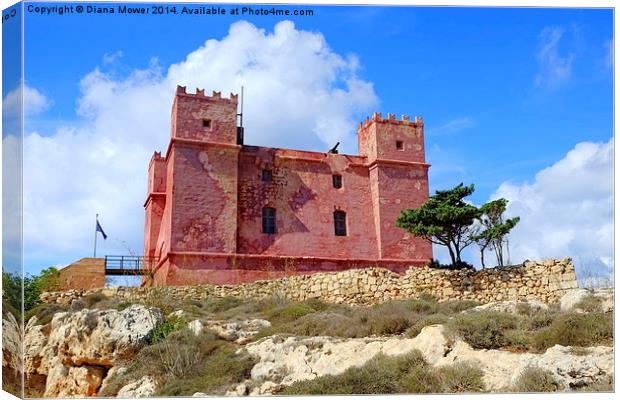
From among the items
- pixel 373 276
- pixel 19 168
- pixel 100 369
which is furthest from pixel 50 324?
pixel 373 276

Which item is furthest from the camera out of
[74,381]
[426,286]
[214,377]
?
[426,286]

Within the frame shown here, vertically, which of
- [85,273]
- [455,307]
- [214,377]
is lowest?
[214,377]

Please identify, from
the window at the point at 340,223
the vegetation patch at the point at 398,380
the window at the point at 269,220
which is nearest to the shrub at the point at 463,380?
the vegetation patch at the point at 398,380

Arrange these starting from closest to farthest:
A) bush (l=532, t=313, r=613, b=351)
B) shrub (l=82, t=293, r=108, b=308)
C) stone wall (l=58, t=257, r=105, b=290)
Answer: bush (l=532, t=313, r=613, b=351)
shrub (l=82, t=293, r=108, b=308)
stone wall (l=58, t=257, r=105, b=290)

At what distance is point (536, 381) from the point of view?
800cm

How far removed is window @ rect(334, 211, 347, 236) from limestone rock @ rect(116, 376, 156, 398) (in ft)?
50.3

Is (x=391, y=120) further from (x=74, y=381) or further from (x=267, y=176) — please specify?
(x=74, y=381)

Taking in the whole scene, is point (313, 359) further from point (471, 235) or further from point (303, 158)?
point (303, 158)

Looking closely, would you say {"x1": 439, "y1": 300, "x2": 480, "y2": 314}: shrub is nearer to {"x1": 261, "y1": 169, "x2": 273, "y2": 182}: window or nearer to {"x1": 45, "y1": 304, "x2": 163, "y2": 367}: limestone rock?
{"x1": 45, "y1": 304, "x2": 163, "y2": 367}: limestone rock

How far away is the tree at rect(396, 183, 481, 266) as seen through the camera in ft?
69.0

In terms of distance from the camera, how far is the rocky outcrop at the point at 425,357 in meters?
8.18

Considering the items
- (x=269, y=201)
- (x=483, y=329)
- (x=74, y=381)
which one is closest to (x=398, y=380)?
(x=483, y=329)

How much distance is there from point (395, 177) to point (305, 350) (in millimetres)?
16333

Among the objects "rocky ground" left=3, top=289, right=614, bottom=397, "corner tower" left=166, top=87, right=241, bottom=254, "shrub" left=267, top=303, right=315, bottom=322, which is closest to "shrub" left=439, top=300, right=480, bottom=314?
"rocky ground" left=3, top=289, right=614, bottom=397
